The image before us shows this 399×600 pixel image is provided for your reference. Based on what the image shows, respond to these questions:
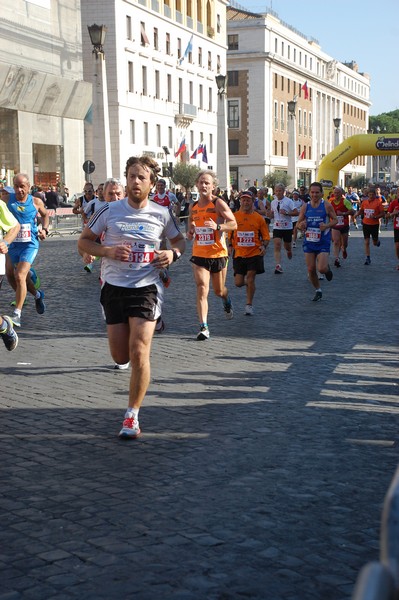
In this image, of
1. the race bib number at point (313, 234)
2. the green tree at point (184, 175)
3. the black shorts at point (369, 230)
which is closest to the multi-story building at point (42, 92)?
the green tree at point (184, 175)

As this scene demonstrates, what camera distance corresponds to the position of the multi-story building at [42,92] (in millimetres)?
40781

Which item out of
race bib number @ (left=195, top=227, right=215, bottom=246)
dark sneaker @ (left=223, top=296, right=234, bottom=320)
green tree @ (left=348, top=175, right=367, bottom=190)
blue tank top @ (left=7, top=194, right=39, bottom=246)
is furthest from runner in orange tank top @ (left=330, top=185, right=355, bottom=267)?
green tree @ (left=348, top=175, right=367, bottom=190)

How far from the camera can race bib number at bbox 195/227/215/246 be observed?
37.1ft

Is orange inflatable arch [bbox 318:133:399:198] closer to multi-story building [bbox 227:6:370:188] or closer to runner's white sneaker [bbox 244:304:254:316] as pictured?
runner's white sneaker [bbox 244:304:254:316]

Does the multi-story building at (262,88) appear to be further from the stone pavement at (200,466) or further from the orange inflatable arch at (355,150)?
the stone pavement at (200,466)

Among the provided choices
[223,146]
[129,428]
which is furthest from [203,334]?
[223,146]

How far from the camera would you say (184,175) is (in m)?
61.8

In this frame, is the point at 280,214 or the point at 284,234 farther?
the point at 284,234

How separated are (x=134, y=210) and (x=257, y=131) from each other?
84238 millimetres

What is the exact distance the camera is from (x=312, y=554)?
419cm

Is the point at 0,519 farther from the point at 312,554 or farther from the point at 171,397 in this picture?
the point at 171,397

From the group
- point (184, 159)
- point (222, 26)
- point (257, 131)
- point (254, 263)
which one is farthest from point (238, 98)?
point (254, 263)

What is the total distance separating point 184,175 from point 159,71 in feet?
26.4

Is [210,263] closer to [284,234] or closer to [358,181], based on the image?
[284,234]
